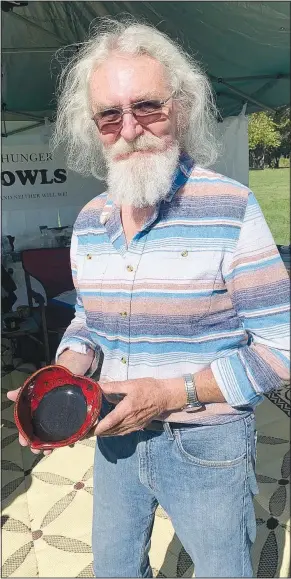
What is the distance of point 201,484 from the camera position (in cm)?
86

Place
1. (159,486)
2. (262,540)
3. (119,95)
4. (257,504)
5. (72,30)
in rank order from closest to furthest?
(119,95)
(159,486)
(262,540)
(257,504)
(72,30)

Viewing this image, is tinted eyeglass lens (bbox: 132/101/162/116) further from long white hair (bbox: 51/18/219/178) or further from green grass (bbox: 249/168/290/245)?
green grass (bbox: 249/168/290/245)

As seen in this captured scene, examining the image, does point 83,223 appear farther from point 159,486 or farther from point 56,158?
point 56,158

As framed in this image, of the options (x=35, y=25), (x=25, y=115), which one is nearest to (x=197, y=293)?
(x=35, y=25)

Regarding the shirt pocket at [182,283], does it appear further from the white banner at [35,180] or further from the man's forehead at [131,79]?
the white banner at [35,180]

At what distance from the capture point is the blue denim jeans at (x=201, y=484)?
33.9 inches

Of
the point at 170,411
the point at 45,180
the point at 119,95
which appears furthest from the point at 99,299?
the point at 45,180

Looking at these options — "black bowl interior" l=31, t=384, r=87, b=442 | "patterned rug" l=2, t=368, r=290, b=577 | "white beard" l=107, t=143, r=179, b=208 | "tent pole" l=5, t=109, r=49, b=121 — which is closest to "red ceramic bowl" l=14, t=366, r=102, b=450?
"black bowl interior" l=31, t=384, r=87, b=442

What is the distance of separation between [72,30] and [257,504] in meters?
2.50

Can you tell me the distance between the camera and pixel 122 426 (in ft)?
2.77

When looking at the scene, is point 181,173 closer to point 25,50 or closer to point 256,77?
point 25,50

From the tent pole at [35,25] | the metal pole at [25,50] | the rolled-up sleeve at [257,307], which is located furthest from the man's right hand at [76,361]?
the metal pole at [25,50]

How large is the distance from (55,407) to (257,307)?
17.3 inches

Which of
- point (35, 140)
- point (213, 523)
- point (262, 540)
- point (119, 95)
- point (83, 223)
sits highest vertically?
point (35, 140)
